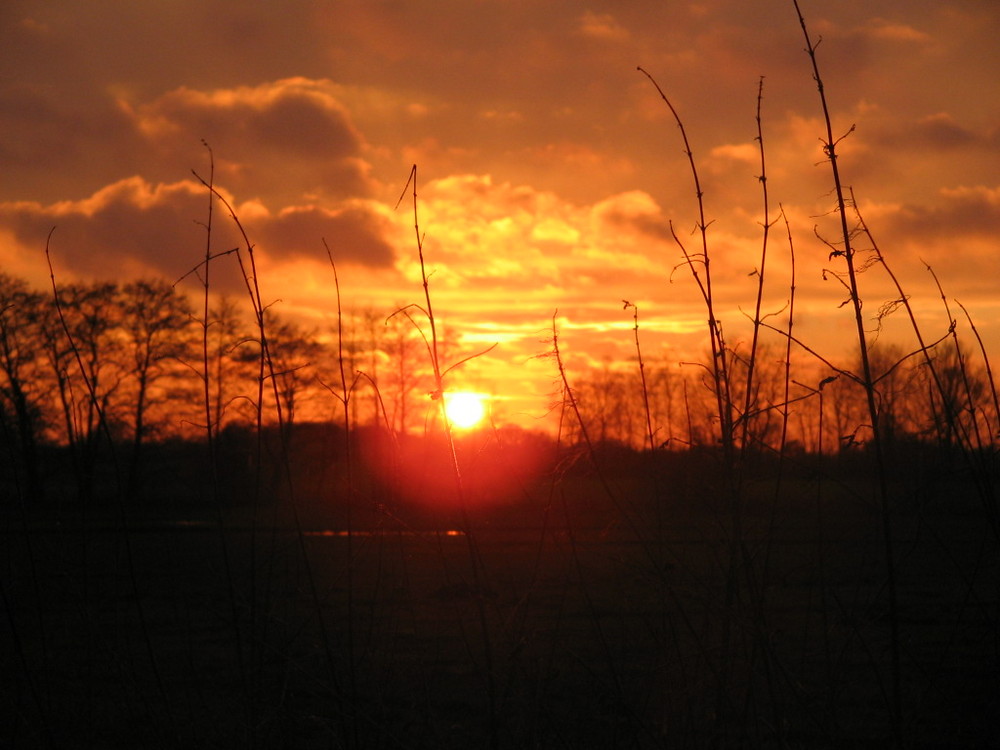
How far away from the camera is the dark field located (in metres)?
2.55

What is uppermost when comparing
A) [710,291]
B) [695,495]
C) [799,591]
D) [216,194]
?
[216,194]

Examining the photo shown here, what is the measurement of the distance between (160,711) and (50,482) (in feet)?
97.2

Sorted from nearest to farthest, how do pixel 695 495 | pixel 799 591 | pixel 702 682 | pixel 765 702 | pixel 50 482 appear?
pixel 702 682 < pixel 695 495 < pixel 765 702 < pixel 799 591 < pixel 50 482

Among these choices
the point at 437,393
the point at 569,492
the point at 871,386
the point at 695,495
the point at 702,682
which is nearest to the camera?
the point at 871,386

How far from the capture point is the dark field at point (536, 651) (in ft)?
8.37

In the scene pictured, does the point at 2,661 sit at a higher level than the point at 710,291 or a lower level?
lower

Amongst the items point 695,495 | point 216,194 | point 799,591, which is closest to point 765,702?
point 695,495

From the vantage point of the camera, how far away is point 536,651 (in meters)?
4.55

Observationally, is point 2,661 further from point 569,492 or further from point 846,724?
point 846,724

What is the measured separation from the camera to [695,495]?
10.5 ft

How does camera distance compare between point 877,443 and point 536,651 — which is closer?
point 877,443

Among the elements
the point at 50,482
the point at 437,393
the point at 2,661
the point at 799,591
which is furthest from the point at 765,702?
the point at 50,482

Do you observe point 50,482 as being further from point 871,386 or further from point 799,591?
point 871,386

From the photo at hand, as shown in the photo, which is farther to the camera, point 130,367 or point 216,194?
point 130,367
